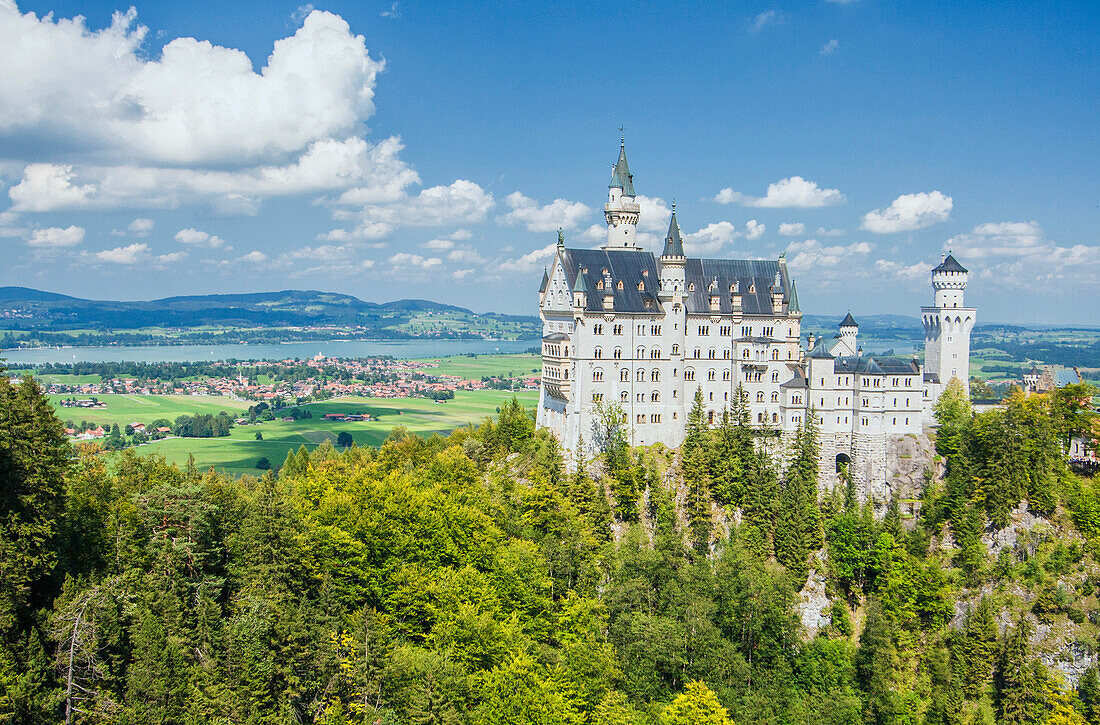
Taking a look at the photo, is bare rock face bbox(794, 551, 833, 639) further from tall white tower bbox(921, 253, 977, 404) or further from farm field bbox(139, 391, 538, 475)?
farm field bbox(139, 391, 538, 475)

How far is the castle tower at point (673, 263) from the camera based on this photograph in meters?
79.2

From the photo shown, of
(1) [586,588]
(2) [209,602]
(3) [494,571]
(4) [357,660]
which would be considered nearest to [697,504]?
(1) [586,588]

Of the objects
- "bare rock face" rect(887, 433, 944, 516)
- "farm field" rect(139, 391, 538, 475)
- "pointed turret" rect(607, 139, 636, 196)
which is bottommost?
"farm field" rect(139, 391, 538, 475)

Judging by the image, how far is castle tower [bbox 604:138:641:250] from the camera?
8681 centimetres

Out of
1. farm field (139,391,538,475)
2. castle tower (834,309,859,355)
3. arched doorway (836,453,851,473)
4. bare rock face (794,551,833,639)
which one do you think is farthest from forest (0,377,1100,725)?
farm field (139,391,538,475)

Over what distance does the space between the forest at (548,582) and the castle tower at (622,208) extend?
20.8 meters

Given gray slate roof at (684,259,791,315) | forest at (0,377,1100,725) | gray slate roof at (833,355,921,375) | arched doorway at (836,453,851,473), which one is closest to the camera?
forest at (0,377,1100,725)

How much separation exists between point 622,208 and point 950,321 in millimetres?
34808

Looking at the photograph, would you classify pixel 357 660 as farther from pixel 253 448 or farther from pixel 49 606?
pixel 253 448

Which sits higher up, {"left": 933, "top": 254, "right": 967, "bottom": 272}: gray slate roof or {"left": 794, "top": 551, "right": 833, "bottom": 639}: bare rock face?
{"left": 933, "top": 254, "right": 967, "bottom": 272}: gray slate roof

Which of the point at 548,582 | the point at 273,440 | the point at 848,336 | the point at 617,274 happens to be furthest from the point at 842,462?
the point at 273,440

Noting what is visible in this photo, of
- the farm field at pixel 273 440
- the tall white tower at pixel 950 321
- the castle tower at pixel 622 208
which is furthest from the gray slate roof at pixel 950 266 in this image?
the farm field at pixel 273 440

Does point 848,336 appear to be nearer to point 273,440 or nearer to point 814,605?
point 814,605

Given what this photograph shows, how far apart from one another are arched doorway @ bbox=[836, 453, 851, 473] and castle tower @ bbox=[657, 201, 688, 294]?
21508 millimetres
